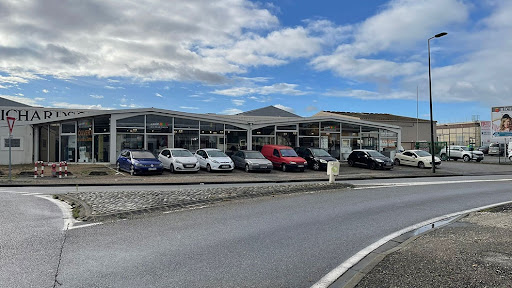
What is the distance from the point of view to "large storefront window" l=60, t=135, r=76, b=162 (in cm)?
2728

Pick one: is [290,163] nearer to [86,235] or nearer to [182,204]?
[182,204]

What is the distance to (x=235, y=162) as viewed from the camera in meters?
26.1

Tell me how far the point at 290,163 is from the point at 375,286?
2055 centimetres

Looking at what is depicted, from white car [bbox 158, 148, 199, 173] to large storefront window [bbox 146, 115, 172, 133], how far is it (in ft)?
13.0

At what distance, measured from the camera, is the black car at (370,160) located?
2719 centimetres

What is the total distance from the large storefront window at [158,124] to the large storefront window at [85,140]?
161 inches

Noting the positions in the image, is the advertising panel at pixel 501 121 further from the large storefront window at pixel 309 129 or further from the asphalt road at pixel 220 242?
the asphalt road at pixel 220 242

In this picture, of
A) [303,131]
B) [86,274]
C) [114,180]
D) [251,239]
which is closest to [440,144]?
[303,131]

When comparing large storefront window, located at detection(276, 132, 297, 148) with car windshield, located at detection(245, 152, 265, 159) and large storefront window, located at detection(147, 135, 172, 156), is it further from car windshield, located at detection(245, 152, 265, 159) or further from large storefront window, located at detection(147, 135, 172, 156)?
large storefront window, located at detection(147, 135, 172, 156)

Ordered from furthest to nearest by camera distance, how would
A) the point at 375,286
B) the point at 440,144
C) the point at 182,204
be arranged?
1. the point at 440,144
2. the point at 182,204
3. the point at 375,286

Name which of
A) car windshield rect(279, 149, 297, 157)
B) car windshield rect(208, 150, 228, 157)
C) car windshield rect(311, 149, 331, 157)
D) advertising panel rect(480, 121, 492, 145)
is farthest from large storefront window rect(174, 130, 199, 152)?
advertising panel rect(480, 121, 492, 145)

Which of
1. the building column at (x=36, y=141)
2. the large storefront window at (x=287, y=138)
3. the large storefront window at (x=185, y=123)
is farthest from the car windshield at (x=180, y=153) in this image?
the building column at (x=36, y=141)

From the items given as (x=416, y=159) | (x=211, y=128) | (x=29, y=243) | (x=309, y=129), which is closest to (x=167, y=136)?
(x=211, y=128)

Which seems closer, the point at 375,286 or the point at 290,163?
the point at 375,286
